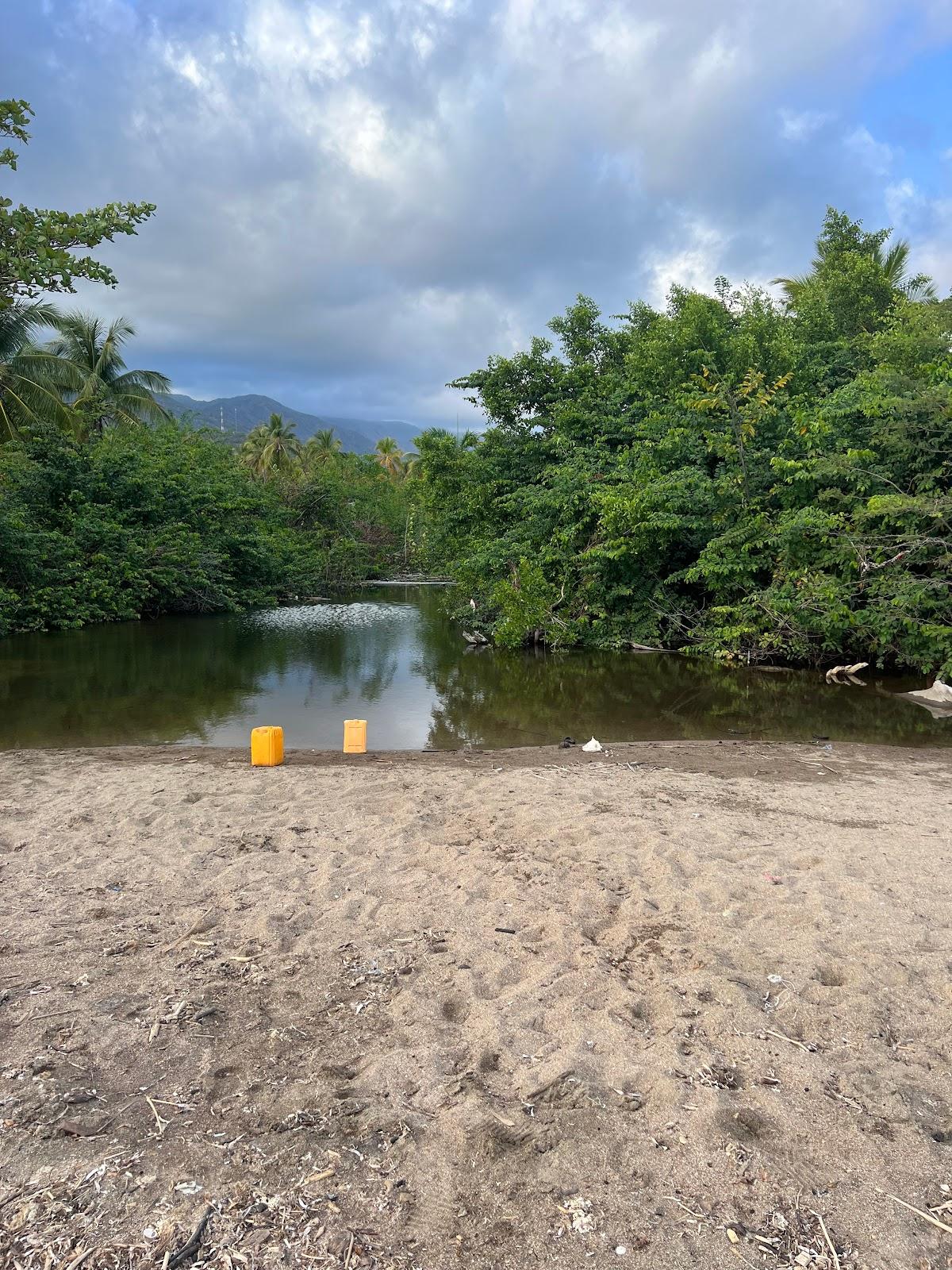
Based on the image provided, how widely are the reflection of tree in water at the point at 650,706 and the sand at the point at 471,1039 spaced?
4.06 metres

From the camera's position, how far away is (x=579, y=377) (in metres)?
18.9

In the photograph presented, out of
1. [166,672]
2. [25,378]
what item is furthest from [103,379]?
[166,672]

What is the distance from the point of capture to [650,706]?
11.1 metres

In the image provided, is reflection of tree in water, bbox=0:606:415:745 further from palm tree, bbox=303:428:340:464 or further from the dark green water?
palm tree, bbox=303:428:340:464

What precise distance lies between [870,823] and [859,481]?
8.83 m

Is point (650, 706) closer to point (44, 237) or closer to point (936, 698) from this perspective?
point (936, 698)

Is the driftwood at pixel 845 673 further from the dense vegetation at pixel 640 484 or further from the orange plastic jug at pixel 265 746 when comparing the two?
the orange plastic jug at pixel 265 746

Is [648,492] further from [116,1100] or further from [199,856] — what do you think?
[116,1100]

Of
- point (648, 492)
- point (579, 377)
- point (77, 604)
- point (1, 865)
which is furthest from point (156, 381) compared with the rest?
point (1, 865)

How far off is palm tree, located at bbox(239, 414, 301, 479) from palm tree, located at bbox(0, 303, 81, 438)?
19081 mm

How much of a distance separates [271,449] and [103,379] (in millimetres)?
16243

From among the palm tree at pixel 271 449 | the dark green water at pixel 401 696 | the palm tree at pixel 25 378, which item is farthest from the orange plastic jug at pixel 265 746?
the palm tree at pixel 271 449

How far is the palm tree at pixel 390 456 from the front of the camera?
61719 millimetres

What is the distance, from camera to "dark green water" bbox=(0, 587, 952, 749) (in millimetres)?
9297
